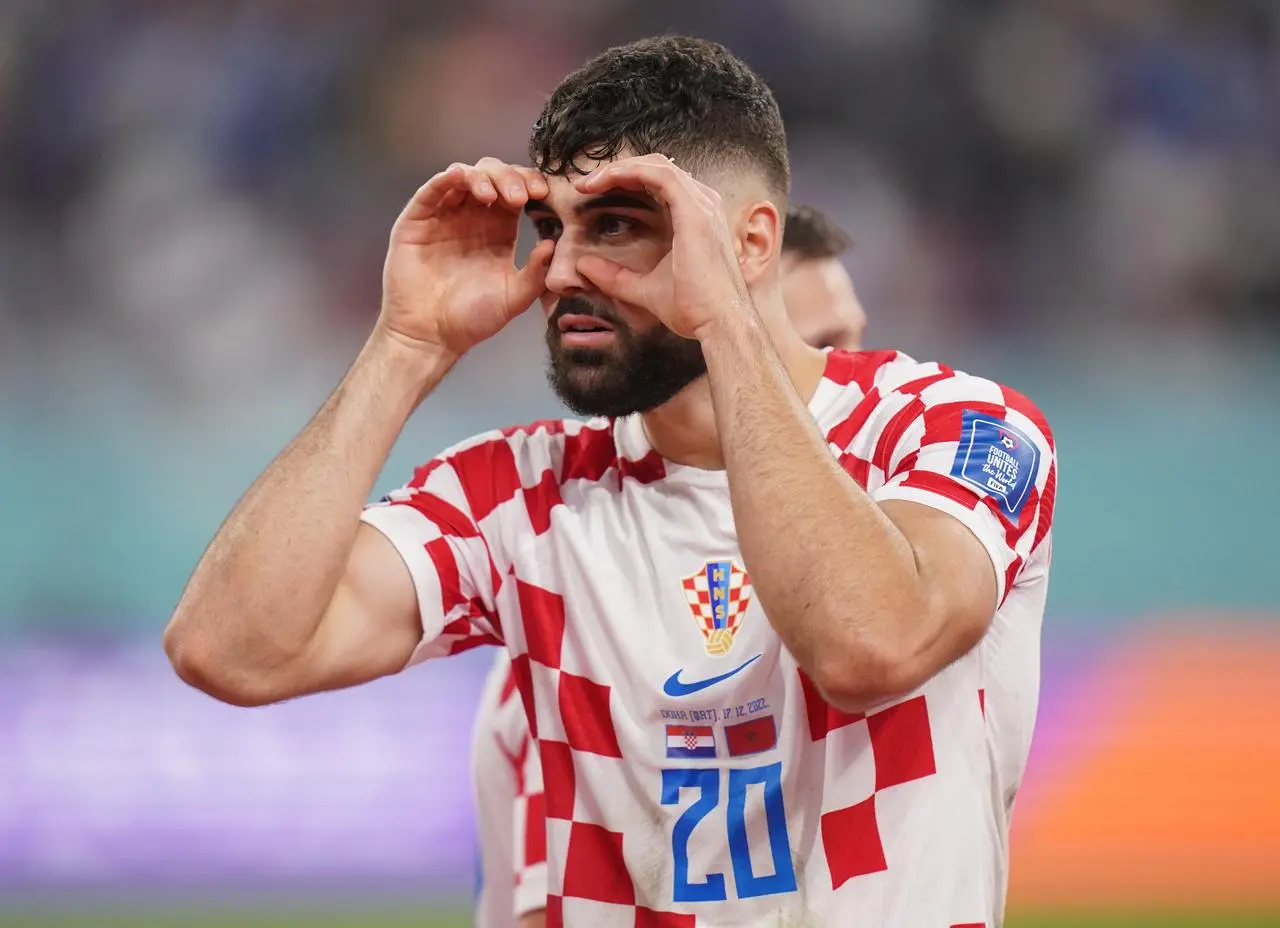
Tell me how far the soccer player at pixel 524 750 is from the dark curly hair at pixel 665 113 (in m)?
0.61

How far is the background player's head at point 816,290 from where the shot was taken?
3.40 m

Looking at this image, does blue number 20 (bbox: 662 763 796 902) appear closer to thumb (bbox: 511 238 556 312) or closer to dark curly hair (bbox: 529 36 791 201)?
thumb (bbox: 511 238 556 312)

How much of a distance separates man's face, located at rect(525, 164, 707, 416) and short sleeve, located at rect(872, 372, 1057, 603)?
1.31ft

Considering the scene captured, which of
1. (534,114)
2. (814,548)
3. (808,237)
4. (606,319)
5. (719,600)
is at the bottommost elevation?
(814,548)

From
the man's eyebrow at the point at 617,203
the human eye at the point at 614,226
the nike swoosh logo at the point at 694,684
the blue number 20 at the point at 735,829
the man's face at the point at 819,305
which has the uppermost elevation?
the man's face at the point at 819,305

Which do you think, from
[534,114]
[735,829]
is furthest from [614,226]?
[534,114]

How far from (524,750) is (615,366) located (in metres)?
1.05

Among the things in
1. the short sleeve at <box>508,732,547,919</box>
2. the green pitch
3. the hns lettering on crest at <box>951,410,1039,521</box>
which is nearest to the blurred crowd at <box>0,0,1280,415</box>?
the green pitch

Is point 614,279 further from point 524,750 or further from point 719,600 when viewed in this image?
point 524,750

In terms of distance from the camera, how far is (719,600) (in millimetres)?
2316

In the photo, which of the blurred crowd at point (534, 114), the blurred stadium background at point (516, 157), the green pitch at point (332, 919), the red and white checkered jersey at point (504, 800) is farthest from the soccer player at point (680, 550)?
the blurred crowd at point (534, 114)

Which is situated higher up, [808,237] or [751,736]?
[808,237]

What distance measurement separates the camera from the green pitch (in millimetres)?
4832

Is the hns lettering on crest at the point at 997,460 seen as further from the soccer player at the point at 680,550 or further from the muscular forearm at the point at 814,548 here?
the muscular forearm at the point at 814,548
